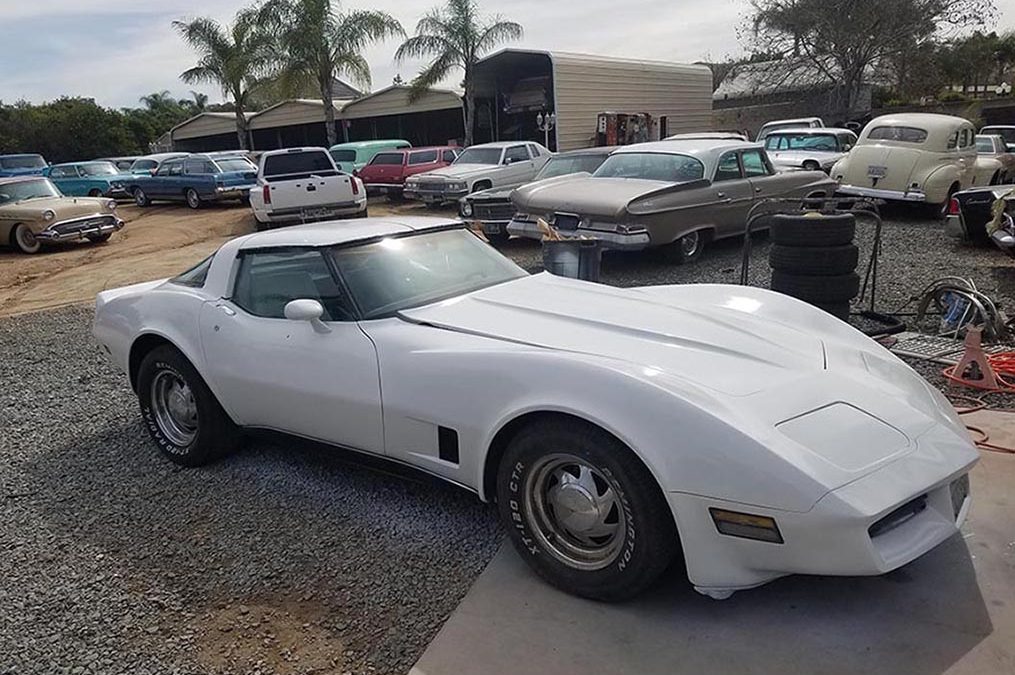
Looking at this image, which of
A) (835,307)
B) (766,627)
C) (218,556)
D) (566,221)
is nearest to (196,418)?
(218,556)

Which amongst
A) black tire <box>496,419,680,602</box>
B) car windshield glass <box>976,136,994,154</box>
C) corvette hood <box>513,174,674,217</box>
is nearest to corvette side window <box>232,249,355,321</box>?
black tire <box>496,419,680,602</box>

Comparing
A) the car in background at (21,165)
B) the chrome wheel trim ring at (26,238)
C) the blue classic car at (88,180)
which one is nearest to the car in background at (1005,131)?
the chrome wheel trim ring at (26,238)

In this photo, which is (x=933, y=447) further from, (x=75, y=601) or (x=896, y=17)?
(x=896, y=17)

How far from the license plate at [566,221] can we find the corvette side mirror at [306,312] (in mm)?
5851

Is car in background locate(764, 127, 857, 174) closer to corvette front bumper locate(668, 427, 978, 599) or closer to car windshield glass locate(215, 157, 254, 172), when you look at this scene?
car windshield glass locate(215, 157, 254, 172)

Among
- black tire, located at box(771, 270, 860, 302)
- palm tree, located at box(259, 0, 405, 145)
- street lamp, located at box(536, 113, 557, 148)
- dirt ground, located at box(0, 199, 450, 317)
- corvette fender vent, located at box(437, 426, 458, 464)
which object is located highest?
palm tree, located at box(259, 0, 405, 145)

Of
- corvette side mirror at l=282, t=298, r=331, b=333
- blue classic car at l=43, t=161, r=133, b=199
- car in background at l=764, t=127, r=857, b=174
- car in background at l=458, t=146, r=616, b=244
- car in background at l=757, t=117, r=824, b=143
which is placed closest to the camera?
corvette side mirror at l=282, t=298, r=331, b=333

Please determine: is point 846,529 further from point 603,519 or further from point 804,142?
point 804,142

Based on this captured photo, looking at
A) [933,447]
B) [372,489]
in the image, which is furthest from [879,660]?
[372,489]

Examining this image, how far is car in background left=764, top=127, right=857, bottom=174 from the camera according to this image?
15.8 metres

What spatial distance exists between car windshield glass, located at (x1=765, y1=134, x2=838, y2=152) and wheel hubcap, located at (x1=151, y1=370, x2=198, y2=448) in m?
15.2

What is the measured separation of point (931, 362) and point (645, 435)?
3.83m

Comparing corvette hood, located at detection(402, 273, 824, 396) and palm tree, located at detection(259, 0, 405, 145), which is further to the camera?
palm tree, located at detection(259, 0, 405, 145)

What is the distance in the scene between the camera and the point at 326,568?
3.24 meters
